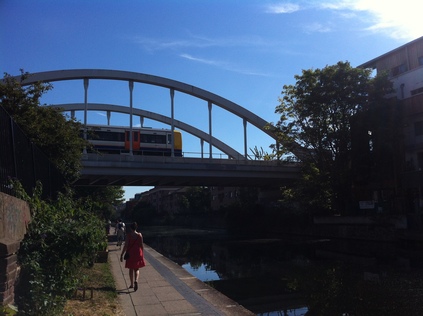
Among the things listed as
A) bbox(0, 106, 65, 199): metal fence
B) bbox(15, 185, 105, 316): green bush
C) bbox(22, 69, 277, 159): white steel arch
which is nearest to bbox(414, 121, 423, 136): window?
bbox(22, 69, 277, 159): white steel arch

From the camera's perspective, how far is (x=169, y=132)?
4584 cm

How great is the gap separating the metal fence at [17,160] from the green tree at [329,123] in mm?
28925

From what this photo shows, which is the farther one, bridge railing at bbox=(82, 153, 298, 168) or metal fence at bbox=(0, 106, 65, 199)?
bridge railing at bbox=(82, 153, 298, 168)

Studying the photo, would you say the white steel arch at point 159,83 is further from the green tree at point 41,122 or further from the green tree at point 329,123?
the green tree at point 41,122

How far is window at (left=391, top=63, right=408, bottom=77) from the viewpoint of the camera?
38566mm

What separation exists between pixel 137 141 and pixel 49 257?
37.6 m

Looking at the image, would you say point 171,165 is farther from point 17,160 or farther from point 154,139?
point 17,160

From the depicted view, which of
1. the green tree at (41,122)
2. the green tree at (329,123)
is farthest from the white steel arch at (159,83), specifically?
the green tree at (41,122)

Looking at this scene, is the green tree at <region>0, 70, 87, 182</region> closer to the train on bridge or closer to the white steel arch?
the train on bridge

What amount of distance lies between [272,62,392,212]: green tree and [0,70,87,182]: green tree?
76.7 feet

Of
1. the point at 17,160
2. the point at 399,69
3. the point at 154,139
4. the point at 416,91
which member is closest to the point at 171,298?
the point at 17,160

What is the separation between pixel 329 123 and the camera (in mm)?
36875

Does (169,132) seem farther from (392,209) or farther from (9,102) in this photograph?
(9,102)

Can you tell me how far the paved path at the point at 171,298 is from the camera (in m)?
8.13
